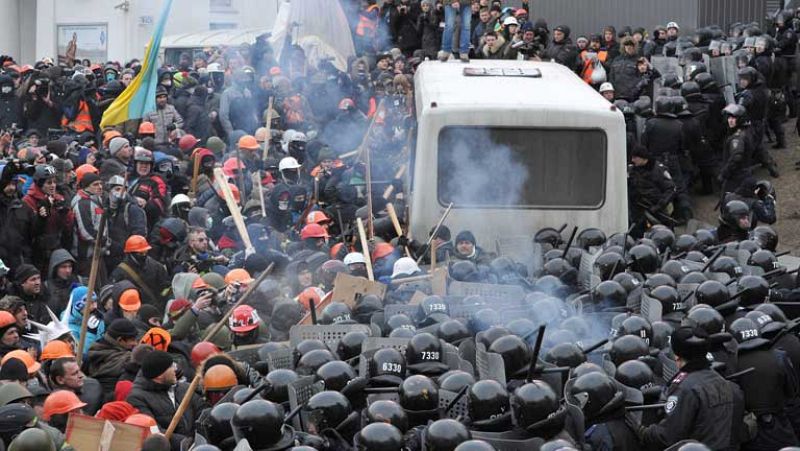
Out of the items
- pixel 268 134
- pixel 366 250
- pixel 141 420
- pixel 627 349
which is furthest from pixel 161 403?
pixel 268 134

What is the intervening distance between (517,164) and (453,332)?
375 cm

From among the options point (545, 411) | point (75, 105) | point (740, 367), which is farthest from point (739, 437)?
point (75, 105)

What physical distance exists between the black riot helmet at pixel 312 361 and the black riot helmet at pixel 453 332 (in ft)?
3.08

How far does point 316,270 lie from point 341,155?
6.32 metres

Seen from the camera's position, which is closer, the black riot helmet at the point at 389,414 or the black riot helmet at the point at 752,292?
the black riot helmet at the point at 389,414

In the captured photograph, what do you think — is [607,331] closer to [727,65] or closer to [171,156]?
[171,156]

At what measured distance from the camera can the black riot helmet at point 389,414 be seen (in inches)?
303

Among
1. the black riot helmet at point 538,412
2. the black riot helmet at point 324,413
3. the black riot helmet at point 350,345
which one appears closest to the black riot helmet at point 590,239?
the black riot helmet at point 350,345

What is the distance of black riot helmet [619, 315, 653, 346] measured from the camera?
9578mm

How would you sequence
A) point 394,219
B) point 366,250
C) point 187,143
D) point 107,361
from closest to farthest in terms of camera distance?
point 107,361 → point 366,250 → point 394,219 → point 187,143

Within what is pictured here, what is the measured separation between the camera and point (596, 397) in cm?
817

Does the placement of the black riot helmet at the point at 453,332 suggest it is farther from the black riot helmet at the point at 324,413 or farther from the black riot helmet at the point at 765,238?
the black riot helmet at the point at 765,238

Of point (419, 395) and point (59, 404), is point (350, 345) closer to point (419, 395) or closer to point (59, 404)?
point (419, 395)

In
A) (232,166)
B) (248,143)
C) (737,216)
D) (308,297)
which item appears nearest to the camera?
(308,297)
